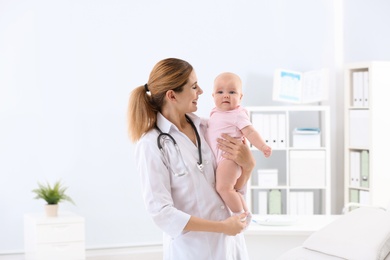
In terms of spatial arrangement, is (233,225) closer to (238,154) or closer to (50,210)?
(238,154)

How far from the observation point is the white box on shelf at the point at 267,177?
5.71 metres

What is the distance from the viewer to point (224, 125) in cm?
242

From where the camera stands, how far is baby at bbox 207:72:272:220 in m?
2.29

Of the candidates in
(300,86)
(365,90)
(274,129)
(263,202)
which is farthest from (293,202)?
(365,90)

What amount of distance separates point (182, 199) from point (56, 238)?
2723 mm

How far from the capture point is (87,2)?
5.38 meters

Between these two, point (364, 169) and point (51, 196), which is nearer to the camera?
point (51, 196)

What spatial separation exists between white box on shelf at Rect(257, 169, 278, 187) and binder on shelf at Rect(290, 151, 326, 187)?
159mm

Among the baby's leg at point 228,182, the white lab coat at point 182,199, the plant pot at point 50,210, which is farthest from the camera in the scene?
the plant pot at point 50,210

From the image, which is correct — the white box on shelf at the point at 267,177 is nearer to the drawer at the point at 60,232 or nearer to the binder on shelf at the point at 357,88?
the binder on shelf at the point at 357,88

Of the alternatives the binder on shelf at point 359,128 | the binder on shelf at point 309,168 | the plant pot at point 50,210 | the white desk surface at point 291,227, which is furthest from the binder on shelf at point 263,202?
the white desk surface at point 291,227

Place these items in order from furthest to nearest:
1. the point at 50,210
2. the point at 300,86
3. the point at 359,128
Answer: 1. the point at 300,86
2. the point at 359,128
3. the point at 50,210

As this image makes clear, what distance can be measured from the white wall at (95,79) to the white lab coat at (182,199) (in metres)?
3.13

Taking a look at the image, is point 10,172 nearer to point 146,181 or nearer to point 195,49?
point 195,49
